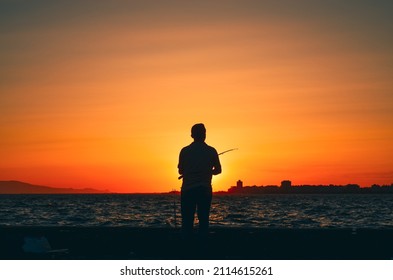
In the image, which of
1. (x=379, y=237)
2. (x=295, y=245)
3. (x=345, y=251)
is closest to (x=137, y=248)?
(x=295, y=245)

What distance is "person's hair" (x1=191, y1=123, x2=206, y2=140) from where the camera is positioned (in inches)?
444

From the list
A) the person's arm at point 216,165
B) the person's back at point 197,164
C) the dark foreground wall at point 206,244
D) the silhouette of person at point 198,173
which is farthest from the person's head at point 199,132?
the dark foreground wall at point 206,244

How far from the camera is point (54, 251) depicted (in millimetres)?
11359

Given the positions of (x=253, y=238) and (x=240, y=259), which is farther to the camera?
(x=253, y=238)

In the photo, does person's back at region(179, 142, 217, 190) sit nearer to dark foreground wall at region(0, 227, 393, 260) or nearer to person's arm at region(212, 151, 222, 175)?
person's arm at region(212, 151, 222, 175)

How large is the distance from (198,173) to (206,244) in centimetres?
124

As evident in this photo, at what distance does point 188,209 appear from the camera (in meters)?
11.2

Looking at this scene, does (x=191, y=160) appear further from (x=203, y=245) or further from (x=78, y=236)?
(x=78, y=236)

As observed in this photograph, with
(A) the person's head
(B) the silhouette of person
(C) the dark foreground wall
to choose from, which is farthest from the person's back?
(C) the dark foreground wall

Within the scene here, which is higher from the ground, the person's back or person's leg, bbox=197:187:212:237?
the person's back

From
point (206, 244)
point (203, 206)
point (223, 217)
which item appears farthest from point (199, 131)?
point (223, 217)
